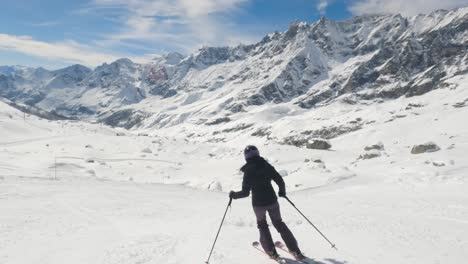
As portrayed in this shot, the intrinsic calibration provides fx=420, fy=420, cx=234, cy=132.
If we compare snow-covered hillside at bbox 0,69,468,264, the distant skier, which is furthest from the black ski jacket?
snow-covered hillside at bbox 0,69,468,264

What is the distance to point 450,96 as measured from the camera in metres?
199

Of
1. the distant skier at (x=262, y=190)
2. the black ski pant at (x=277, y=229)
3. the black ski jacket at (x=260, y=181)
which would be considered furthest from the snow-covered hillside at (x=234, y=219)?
the black ski jacket at (x=260, y=181)

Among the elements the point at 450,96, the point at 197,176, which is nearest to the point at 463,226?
the point at 197,176

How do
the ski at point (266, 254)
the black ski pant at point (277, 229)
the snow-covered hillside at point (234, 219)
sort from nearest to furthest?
1. the ski at point (266, 254)
2. the black ski pant at point (277, 229)
3. the snow-covered hillside at point (234, 219)

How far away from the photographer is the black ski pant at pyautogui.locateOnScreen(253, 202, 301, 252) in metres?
9.42

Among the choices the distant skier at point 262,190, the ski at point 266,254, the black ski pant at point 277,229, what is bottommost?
the ski at point 266,254

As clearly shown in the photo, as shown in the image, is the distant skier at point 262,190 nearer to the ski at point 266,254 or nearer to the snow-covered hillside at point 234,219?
the ski at point 266,254

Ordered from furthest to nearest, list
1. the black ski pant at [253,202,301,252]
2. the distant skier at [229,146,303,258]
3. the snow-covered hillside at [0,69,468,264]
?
the snow-covered hillside at [0,69,468,264] → the distant skier at [229,146,303,258] → the black ski pant at [253,202,301,252]

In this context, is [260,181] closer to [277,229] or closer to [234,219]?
[277,229]

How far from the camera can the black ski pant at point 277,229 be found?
942 centimetres

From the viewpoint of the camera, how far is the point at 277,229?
9.57 meters

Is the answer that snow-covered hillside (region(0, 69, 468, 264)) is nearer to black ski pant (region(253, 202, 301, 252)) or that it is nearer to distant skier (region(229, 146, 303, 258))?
black ski pant (region(253, 202, 301, 252))

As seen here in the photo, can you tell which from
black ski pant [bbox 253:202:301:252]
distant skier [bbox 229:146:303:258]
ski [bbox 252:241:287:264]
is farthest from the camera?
distant skier [bbox 229:146:303:258]

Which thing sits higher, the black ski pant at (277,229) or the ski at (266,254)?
the black ski pant at (277,229)
